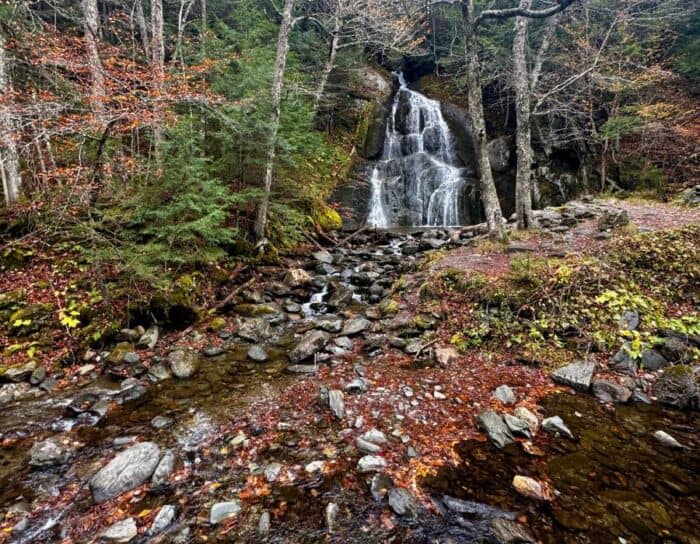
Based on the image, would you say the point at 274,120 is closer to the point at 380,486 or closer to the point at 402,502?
the point at 380,486

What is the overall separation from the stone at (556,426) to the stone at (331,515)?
2399mm

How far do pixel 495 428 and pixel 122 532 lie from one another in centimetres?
348

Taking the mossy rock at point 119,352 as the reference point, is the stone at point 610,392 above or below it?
below

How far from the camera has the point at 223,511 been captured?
2.75 meters

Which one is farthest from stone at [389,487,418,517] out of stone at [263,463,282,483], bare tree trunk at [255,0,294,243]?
bare tree trunk at [255,0,294,243]

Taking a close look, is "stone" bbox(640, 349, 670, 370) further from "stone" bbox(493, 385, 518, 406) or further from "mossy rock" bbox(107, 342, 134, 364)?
"mossy rock" bbox(107, 342, 134, 364)

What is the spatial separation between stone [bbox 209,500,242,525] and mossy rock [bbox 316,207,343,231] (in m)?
10.8

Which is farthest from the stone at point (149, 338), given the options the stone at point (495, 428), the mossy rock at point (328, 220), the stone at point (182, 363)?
the mossy rock at point (328, 220)

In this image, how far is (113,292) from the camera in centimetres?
607

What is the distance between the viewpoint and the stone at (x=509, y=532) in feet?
7.94

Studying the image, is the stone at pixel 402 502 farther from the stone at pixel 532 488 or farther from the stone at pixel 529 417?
the stone at pixel 529 417

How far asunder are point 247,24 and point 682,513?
71.2ft

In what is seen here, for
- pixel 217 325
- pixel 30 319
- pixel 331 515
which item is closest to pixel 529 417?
pixel 331 515

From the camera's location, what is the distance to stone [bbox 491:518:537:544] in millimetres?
2420
